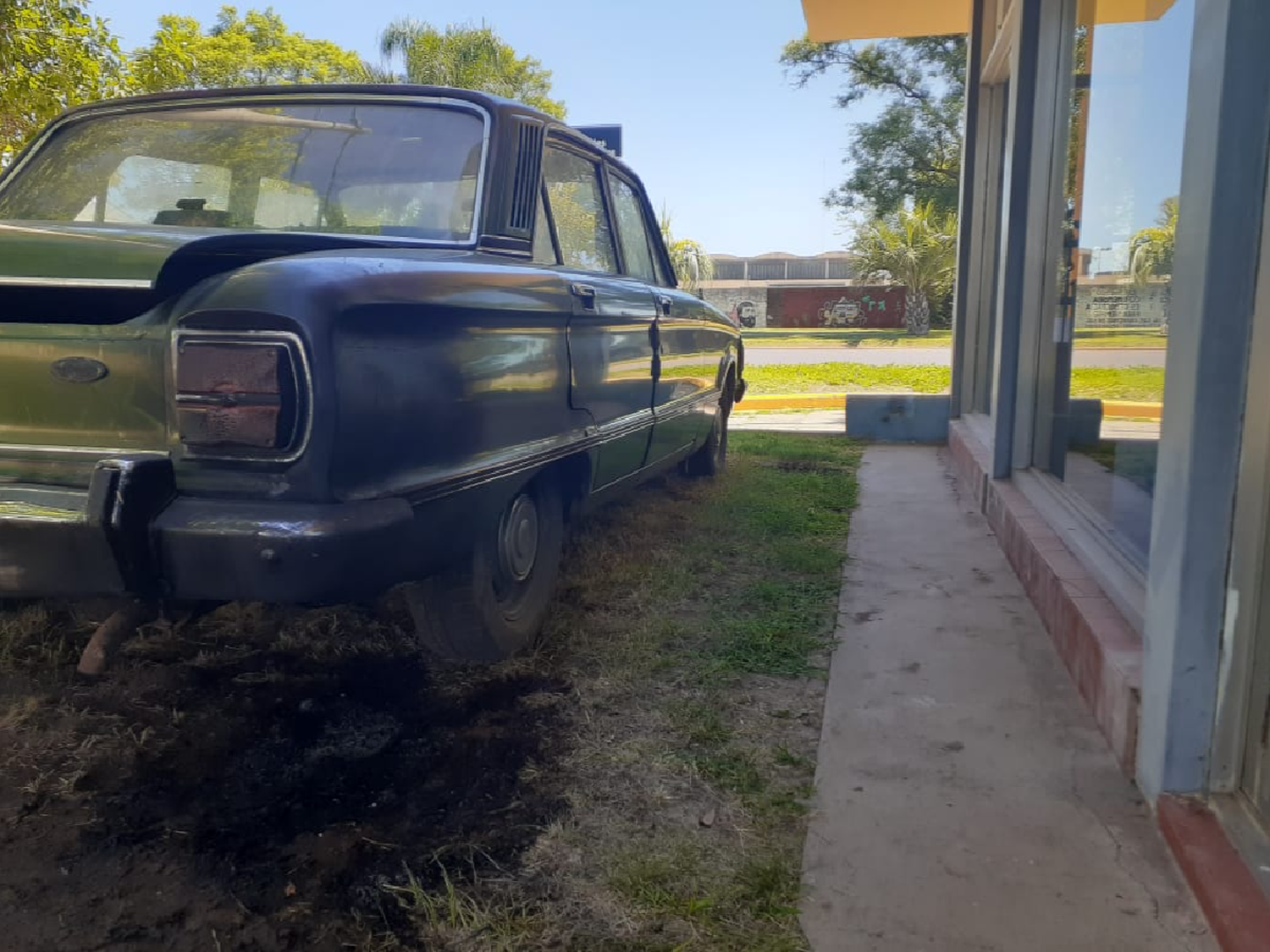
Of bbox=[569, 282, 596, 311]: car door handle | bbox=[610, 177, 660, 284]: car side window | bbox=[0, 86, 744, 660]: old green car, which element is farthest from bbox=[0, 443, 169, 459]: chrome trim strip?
bbox=[610, 177, 660, 284]: car side window

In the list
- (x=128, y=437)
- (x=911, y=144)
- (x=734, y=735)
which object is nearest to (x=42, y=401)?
(x=128, y=437)

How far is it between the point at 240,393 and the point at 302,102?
1.56 m

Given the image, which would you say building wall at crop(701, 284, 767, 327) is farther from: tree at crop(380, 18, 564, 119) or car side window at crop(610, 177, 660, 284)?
car side window at crop(610, 177, 660, 284)

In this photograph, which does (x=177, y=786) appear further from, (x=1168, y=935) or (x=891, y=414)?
(x=891, y=414)

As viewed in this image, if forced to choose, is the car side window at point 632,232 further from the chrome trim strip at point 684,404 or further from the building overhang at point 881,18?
the building overhang at point 881,18

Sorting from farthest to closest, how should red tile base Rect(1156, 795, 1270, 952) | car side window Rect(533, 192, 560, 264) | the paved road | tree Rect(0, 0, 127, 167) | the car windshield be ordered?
the paved road, tree Rect(0, 0, 127, 167), car side window Rect(533, 192, 560, 264), the car windshield, red tile base Rect(1156, 795, 1270, 952)

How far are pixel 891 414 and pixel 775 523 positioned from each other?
11.5 feet

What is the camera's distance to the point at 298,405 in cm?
211

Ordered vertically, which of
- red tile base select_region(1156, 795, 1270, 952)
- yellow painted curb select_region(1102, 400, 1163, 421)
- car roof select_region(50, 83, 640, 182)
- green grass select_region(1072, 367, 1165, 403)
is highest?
car roof select_region(50, 83, 640, 182)

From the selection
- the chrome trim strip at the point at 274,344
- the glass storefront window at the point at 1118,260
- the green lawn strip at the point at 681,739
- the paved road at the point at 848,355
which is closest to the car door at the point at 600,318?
the green lawn strip at the point at 681,739

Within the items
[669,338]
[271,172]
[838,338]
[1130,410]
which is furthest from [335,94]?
[838,338]

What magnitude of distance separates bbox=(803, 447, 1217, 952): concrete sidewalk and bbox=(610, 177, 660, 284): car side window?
1862 mm

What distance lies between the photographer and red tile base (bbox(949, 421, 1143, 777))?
96.8 inches

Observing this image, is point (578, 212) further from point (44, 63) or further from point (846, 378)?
point (846, 378)
